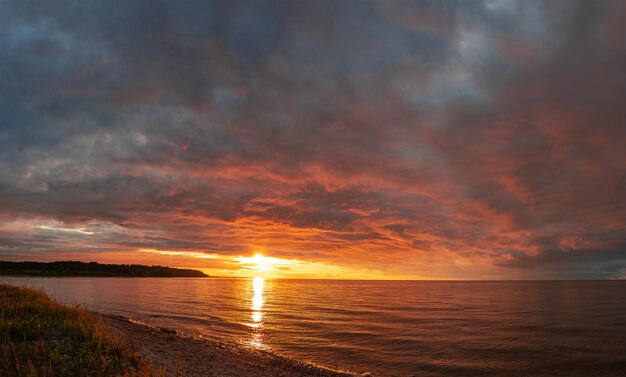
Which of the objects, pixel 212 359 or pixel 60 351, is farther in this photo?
pixel 212 359

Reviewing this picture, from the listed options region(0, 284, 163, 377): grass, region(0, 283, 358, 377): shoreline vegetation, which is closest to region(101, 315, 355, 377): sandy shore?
region(0, 283, 358, 377): shoreline vegetation

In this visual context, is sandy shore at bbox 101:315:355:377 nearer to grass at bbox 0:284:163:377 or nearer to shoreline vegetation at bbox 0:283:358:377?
shoreline vegetation at bbox 0:283:358:377

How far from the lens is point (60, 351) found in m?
14.2

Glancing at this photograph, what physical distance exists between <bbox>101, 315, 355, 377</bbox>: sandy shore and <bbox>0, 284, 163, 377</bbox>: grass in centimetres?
209

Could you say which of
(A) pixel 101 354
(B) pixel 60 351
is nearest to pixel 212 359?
(A) pixel 101 354

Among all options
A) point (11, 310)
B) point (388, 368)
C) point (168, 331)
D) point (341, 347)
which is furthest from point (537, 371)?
point (11, 310)

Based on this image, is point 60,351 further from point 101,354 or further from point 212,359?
point 212,359

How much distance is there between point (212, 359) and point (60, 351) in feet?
29.8

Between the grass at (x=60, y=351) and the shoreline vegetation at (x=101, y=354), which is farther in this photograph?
the shoreline vegetation at (x=101, y=354)

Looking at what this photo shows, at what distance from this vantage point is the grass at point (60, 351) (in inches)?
468

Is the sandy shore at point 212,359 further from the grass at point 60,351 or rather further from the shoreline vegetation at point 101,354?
the grass at point 60,351

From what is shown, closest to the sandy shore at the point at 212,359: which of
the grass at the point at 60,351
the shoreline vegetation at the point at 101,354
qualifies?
the shoreline vegetation at the point at 101,354

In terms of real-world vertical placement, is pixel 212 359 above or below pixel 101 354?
below

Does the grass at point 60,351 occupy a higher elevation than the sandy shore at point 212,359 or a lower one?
higher
